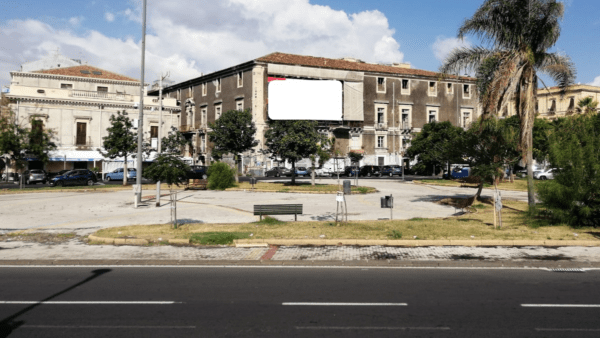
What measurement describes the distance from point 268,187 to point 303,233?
69.3 ft

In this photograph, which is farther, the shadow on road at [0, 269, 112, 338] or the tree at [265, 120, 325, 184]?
the tree at [265, 120, 325, 184]

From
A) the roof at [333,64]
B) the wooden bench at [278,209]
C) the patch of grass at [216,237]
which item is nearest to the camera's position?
the patch of grass at [216,237]

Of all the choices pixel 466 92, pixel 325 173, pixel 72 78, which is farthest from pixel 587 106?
pixel 72 78

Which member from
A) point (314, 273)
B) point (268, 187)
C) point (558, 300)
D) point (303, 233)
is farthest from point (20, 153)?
Result: point (558, 300)

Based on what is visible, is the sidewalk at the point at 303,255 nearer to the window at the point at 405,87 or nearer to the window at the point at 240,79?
the window at the point at 240,79

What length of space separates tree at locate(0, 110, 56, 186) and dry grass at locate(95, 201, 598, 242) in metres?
34.5

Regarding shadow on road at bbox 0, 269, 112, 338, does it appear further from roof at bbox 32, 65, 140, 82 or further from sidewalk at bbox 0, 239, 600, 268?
roof at bbox 32, 65, 140, 82

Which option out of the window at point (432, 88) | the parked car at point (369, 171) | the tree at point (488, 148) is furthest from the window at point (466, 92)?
the tree at point (488, 148)

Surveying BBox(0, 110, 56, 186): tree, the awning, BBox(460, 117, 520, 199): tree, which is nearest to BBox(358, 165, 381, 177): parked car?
the awning

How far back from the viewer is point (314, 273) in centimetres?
974

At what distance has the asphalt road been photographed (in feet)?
20.2

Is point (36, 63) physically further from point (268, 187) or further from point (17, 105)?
point (268, 187)

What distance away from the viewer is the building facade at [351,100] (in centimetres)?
5859

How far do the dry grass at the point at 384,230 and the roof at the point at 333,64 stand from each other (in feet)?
148
